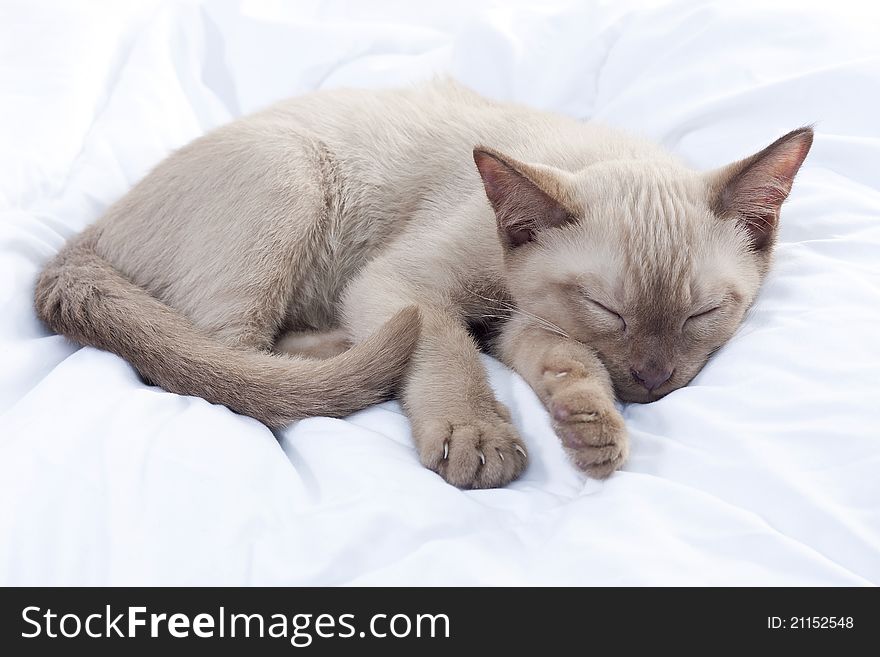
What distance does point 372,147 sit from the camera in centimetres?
197

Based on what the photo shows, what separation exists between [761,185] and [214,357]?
40.7 inches

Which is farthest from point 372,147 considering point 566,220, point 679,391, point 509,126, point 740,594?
point 740,594

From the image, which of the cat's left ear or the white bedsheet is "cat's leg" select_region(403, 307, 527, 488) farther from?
the cat's left ear

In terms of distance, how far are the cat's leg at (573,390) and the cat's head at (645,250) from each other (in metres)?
0.04

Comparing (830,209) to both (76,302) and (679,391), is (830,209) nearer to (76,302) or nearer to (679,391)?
(679,391)

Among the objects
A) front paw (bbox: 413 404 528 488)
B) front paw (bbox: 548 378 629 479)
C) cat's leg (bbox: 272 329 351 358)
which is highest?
front paw (bbox: 548 378 629 479)

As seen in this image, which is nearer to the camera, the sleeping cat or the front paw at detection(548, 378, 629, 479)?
the front paw at detection(548, 378, 629, 479)

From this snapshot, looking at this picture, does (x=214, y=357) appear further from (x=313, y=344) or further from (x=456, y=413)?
(x=456, y=413)

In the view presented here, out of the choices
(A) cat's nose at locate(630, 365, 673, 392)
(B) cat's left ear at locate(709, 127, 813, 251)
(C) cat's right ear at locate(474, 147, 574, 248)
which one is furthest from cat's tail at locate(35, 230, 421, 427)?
(B) cat's left ear at locate(709, 127, 813, 251)

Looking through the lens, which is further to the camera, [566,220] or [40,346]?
[40,346]

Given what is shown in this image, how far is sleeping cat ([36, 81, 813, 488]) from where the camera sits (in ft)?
4.64

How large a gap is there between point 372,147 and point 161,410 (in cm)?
86

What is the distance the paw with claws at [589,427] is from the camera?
123 centimetres

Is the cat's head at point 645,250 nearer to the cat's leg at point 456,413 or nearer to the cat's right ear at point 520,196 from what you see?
the cat's right ear at point 520,196
